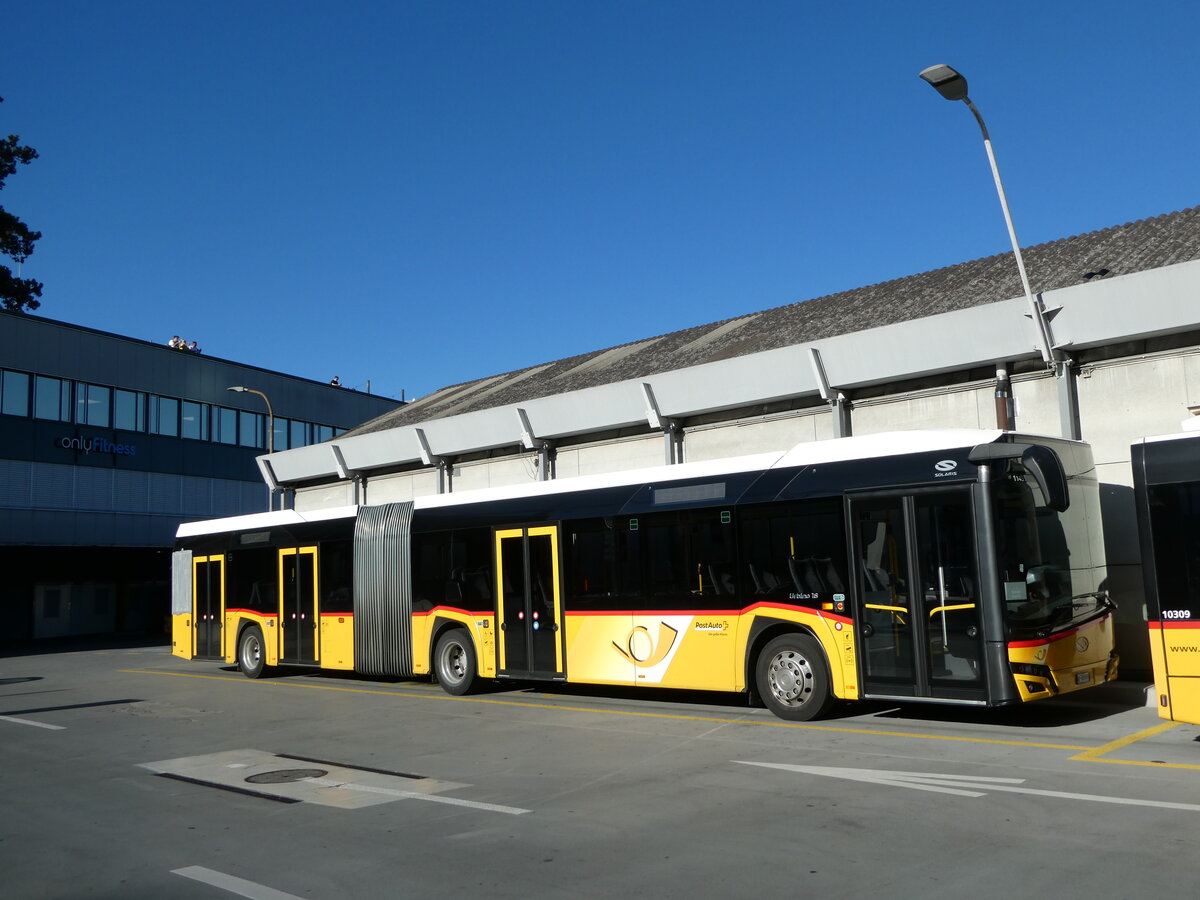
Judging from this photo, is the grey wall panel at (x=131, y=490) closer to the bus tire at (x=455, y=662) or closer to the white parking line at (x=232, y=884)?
the bus tire at (x=455, y=662)

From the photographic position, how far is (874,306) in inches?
941

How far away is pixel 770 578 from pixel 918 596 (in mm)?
2037

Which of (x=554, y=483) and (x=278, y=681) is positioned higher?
(x=554, y=483)

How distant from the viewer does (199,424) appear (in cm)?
5216

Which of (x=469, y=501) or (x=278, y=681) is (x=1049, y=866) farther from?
(x=278, y=681)

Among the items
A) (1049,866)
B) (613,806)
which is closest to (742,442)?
(613,806)

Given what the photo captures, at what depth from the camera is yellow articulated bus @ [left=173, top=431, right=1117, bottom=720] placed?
11.2 metres

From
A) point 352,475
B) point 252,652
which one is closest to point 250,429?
point 352,475

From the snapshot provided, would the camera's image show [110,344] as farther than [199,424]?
No

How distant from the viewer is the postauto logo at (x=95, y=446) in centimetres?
4578

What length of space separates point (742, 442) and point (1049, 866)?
15.9 metres

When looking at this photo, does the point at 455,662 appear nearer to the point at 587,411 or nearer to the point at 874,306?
the point at 587,411

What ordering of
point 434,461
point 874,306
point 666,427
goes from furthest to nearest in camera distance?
point 434,461 < point 874,306 < point 666,427

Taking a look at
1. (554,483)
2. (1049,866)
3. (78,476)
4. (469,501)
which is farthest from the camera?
(78,476)
